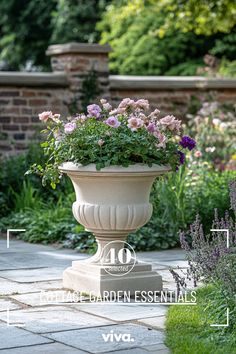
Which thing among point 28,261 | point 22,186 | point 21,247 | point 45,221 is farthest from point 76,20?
point 28,261

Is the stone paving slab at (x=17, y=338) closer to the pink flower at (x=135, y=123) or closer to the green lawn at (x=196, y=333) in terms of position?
the green lawn at (x=196, y=333)

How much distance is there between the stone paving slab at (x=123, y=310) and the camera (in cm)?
564

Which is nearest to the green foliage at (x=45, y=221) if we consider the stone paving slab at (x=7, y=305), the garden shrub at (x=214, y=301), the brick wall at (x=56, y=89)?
the brick wall at (x=56, y=89)

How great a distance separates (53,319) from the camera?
5539mm

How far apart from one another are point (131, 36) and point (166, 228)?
1236 centimetres

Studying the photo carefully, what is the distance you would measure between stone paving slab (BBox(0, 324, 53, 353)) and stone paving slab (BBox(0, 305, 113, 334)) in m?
0.09

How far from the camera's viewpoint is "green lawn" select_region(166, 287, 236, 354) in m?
4.79

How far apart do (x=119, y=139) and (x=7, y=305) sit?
140 centimetres

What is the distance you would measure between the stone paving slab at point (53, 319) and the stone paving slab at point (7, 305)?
120 mm

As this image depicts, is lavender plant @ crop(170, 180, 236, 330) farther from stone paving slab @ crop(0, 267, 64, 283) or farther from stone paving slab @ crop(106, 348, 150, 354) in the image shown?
stone paving slab @ crop(0, 267, 64, 283)

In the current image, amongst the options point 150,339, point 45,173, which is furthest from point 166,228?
point 150,339

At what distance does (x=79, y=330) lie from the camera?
5.25 metres

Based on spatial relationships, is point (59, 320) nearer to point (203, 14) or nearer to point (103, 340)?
point (103, 340)

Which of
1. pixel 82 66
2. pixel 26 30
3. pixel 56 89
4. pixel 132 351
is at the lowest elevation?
pixel 132 351
